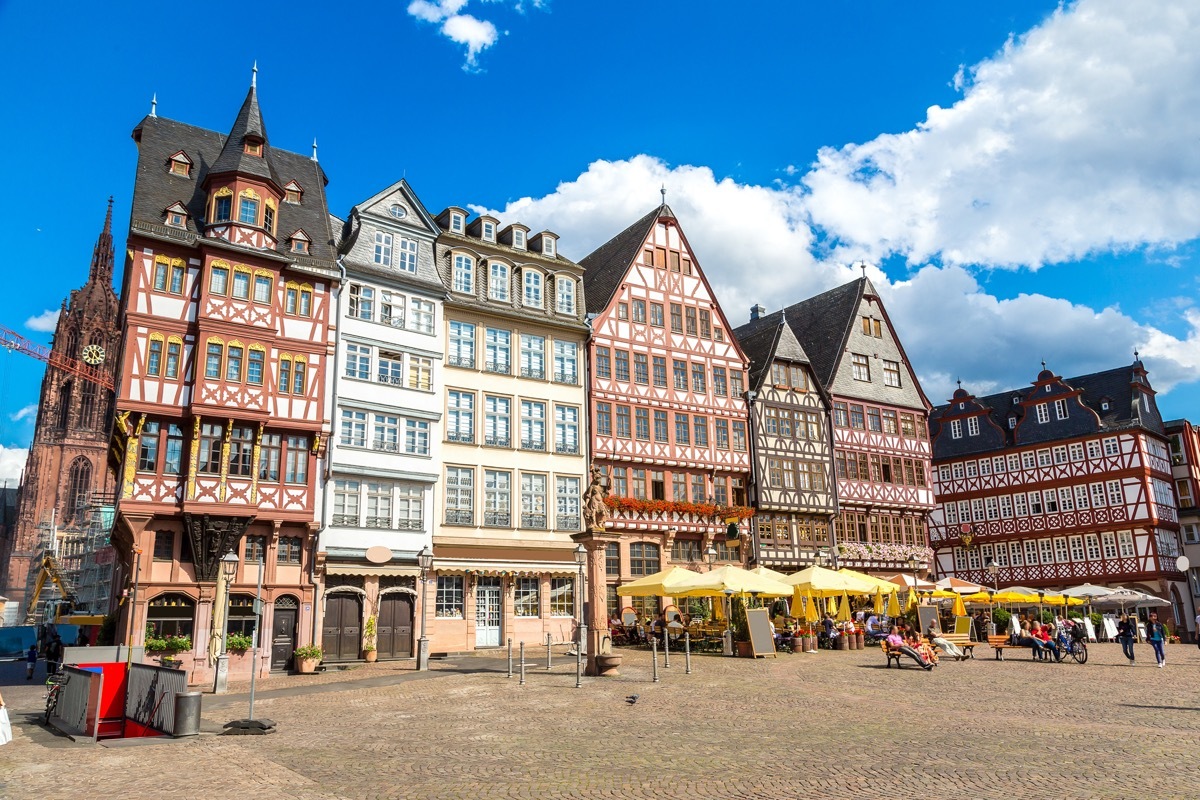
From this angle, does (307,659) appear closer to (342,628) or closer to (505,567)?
(342,628)

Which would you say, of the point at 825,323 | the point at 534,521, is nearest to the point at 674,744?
the point at 534,521

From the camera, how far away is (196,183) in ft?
106

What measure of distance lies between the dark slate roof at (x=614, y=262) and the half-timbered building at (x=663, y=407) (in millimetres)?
89

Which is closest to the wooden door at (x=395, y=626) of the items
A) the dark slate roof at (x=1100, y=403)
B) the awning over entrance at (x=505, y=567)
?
the awning over entrance at (x=505, y=567)

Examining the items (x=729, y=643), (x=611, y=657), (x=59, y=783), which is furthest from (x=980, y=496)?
(x=59, y=783)

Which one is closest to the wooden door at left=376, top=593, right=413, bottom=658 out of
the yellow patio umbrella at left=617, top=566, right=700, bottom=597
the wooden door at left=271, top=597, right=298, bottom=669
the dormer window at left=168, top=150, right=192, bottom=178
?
the wooden door at left=271, top=597, right=298, bottom=669

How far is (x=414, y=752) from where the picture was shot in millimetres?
13070

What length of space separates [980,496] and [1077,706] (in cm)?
4286

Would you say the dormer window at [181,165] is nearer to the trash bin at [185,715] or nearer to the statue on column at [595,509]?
the statue on column at [595,509]

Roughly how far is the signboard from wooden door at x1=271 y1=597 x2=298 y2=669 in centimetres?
1450

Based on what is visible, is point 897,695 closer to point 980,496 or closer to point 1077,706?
point 1077,706

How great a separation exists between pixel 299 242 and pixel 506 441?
35.0 ft

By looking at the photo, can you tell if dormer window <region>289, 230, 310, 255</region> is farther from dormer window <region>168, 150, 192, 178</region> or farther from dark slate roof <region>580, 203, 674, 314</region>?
dark slate roof <region>580, 203, 674, 314</region>

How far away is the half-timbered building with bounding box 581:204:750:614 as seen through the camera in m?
38.3
